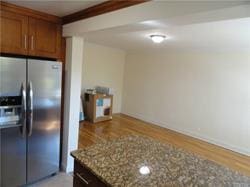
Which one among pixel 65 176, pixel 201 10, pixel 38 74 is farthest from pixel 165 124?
pixel 201 10

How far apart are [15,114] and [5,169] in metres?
0.62

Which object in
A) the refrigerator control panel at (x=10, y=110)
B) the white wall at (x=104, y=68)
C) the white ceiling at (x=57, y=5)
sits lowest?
the refrigerator control panel at (x=10, y=110)

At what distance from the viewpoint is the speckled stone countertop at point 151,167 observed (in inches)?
45.8

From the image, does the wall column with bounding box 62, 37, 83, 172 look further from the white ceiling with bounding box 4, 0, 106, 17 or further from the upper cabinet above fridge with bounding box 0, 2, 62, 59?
the white ceiling with bounding box 4, 0, 106, 17

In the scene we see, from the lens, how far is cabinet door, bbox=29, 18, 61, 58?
2.44 m

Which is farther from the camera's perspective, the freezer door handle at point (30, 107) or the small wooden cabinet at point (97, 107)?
the small wooden cabinet at point (97, 107)

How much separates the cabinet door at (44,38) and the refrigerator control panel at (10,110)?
24.9 inches

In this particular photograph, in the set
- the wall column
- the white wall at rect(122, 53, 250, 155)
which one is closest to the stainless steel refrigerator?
the wall column

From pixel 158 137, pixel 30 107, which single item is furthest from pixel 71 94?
pixel 158 137

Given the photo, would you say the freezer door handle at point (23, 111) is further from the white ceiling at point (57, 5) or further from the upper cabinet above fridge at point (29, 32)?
the white ceiling at point (57, 5)

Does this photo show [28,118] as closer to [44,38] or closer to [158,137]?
[44,38]

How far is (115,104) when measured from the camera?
6609 mm

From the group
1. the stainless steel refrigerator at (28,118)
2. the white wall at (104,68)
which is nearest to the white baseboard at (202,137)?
the white wall at (104,68)

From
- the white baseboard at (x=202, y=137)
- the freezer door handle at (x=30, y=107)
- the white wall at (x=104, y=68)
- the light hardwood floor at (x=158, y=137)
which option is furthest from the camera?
the white wall at (x=104, y=68)
